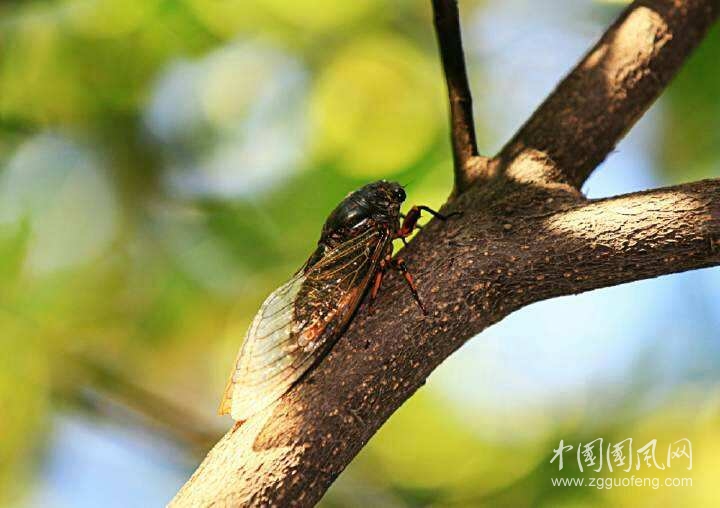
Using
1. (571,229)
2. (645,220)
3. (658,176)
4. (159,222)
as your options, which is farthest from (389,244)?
(658,176)

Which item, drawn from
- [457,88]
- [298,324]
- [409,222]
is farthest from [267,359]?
[457,88]

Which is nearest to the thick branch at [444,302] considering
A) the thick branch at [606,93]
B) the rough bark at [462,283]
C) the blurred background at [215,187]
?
the rough bark at [462,283]

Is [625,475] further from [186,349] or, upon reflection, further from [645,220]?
[186,349]

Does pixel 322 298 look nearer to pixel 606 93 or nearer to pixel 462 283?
pixel 462 283

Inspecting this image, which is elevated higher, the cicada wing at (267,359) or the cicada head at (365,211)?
the cicada head at (365,211)

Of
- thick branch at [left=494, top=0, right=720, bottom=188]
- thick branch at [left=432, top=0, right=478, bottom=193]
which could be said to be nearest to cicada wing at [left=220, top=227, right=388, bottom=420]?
thick branch at [left=432, top=0, right=478, bottom=193]

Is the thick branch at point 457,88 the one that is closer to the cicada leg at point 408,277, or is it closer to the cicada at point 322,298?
the cicada at point 322,298
